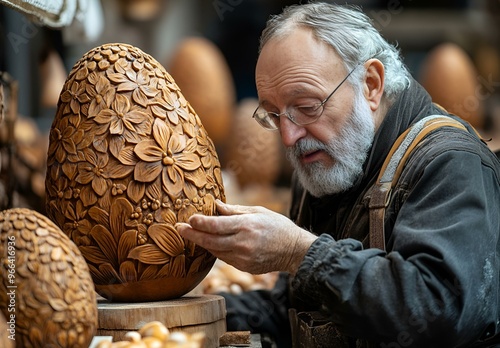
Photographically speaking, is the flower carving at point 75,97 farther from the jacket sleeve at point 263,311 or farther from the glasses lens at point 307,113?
the jacket sleeve at point 263,311

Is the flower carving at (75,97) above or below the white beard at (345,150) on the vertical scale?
above

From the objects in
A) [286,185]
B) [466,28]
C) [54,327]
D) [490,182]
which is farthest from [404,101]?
[466,28]

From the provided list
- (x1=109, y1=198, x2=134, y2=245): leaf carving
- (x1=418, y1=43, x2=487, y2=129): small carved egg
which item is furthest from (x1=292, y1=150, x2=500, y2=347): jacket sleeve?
(x1=418, y1=43, x2=487, y2=129): small carved egg

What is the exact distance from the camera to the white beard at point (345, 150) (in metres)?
2.43

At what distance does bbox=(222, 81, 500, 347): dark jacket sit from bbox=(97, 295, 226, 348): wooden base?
0.28 m

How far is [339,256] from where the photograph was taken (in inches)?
78.7

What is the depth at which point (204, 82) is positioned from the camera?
5219 mm

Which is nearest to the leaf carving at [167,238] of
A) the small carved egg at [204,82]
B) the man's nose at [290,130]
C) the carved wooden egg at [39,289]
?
the carved wooden egg at [39,289]

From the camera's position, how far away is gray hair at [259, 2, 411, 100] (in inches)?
95.8

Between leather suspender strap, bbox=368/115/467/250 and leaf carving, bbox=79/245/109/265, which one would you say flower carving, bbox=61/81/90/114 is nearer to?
leaf carving, bbox=79/245/109/265

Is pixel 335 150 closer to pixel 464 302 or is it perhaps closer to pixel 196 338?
pixel 464 302

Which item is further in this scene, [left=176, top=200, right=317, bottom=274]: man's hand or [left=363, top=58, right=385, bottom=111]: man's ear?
[left=363, top=58, right=385, bottom=111]: man's ear

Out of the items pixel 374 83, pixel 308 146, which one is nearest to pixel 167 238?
pixel 308 146

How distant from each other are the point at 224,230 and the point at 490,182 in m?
0.74
